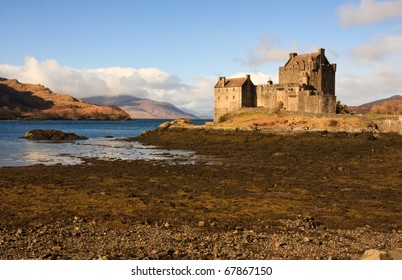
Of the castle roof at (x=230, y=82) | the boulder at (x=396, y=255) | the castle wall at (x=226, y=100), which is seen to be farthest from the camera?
the castle wall at (x=226, y=100)

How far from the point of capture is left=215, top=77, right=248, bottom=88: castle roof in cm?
8006

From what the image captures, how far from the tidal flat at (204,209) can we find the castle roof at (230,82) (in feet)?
143

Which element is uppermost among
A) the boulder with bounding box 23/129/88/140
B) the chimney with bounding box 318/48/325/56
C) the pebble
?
the chimney with bounding box 318/48/325/56

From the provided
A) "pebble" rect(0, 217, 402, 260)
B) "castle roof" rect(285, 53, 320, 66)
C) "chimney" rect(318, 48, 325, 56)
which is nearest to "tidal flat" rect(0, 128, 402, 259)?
"pebble" rect(0, 217, 402, 260)

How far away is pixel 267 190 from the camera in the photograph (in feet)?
79.0

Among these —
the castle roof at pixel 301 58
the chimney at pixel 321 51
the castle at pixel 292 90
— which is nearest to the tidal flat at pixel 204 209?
the castle at pixel 292 90

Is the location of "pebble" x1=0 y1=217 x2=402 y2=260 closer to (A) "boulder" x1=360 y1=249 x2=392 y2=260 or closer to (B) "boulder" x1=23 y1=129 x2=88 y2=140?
(A) "boulder" x1=360 y1=249 x2=392 y2=260

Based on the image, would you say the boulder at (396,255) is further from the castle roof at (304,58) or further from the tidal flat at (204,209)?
the castle roof at (304,58)

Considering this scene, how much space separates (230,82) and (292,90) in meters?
15.2

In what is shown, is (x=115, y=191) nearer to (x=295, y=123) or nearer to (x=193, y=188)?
(x=193, y=188)

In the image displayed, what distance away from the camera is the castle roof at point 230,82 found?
8006cm

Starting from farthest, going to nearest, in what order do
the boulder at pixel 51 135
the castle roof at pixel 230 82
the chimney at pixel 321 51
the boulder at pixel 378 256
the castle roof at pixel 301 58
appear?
the castle roof at pixel 230 82 → the chimney at pixel 321 51 → the castle roof at pixel 301 58 → the boulder at pixel 51 135 → the boulder at pixel 378 256

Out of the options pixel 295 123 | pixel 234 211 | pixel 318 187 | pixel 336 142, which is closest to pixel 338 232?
pixel 234 211

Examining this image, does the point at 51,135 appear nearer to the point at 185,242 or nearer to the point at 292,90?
the point at 292,90
